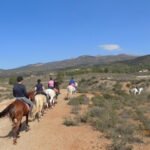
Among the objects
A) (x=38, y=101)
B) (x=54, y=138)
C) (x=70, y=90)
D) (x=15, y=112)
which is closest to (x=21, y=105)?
(x=15, y=112)

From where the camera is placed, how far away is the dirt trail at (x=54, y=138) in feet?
48.1

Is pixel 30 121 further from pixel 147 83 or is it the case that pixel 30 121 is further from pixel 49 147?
pixel 147 83

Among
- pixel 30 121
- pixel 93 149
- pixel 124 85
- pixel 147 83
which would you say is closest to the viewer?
pixel 93 149

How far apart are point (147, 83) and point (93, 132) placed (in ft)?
141

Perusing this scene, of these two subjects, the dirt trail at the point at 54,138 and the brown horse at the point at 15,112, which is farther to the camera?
the brown horse at the point at 15,112

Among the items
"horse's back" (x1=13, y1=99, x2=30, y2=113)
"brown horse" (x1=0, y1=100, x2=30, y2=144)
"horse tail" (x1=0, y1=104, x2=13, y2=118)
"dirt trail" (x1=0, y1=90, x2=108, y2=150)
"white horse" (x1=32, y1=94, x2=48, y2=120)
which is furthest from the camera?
Result: "white horse" (x1=32, y1=94, x2=48, y2=120)

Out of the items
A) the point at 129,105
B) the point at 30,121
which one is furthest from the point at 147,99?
the point at 30,121

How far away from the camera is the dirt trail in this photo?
1467 centimetres

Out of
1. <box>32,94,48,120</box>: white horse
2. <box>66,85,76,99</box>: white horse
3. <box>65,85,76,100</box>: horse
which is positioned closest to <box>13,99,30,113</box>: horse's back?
<box>32,94,48,120</box>: white horse

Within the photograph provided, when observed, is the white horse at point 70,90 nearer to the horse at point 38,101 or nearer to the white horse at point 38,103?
the horse at point 38,101

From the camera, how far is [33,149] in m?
14.4

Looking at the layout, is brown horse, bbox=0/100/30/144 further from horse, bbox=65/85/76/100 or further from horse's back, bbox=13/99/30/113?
horse, bbox=65/85/76/100

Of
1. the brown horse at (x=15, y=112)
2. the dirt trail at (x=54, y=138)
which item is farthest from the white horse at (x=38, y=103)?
the brown horse at (x=15, y=112)

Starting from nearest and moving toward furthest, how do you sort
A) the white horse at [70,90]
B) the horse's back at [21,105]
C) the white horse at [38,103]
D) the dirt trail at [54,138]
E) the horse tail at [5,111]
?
the dirt trail at [54,138] < the horse tail at [5,111] < the horse's back at [21,105] < the white horse at [38,103] < the white horse at [70,90]
